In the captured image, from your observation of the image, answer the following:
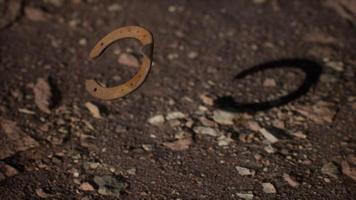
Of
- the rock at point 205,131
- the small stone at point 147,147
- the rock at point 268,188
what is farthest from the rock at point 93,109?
the rock at point 268,188

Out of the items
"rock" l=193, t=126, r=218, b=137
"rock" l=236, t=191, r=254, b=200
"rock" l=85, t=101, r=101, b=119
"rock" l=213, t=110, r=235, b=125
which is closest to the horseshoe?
"rock" l=85, t=101, r=101, b=119

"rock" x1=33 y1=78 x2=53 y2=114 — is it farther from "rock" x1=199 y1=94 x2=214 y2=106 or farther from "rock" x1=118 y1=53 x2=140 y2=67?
"rock" x1=199 y1=94 x2=214 y2=106

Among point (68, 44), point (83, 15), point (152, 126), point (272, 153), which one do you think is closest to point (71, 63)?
point (68, 44)

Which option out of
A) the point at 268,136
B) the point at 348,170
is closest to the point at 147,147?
the point at 268,136

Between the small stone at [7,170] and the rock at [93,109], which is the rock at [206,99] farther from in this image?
the small stone at [7,170]

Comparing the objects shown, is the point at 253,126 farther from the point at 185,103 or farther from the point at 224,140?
the point at 185,103
